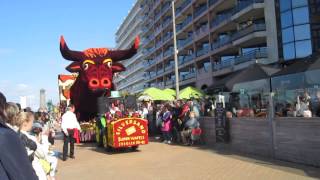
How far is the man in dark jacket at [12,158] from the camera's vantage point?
101 inches

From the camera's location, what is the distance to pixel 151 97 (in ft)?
90.2

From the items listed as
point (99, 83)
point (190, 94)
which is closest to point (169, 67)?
point (190, 94)

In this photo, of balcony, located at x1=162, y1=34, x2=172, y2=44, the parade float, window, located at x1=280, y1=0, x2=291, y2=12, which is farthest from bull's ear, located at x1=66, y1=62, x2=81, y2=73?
balcony, located at x1=162, y1=34, x2=172, y2=44

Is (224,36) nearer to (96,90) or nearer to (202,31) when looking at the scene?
(202,31)

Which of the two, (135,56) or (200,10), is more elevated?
(135,56)

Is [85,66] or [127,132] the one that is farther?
[85,66]

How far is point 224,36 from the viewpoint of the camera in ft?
174

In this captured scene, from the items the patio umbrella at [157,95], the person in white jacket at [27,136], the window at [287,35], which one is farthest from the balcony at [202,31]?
the person in white jacket at [27,136]

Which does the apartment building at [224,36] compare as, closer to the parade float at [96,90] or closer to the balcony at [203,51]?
the balcony at [203,51]

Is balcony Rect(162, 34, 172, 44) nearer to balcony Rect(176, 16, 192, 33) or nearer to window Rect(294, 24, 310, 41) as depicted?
balcony Rect(176, 16, 192, 33)

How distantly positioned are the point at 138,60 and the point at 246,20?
6995 cm

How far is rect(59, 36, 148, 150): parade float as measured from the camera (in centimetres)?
1689

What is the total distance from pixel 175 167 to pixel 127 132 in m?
4.39

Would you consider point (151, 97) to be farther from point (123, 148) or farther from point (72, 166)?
point (72, 166)
